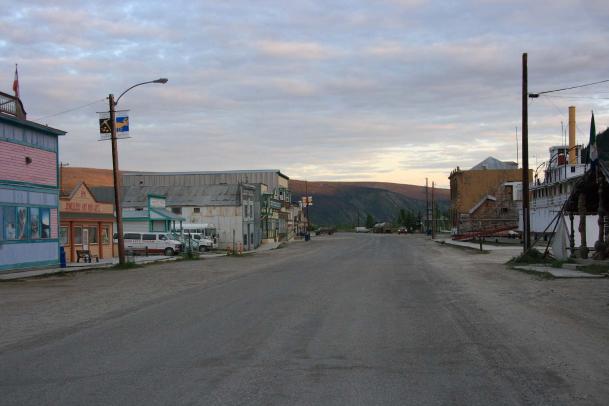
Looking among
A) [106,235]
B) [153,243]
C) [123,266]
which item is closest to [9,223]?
[123,266]

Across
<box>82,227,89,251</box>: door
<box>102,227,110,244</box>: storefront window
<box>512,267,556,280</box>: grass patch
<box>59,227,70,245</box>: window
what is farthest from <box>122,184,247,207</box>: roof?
<box>512,267,556,280</box>: grass patch

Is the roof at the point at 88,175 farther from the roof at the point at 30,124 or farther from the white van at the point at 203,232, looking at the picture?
the roof at the point at 30,124

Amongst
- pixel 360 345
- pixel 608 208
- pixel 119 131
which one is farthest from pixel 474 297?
pixel 119 131

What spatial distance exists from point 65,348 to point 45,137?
2318cm

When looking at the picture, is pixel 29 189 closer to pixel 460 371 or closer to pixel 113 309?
pixel 113 309

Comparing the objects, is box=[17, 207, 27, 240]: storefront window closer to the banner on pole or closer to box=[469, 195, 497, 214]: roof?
the banner on pole

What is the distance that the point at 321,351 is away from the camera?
358 inches

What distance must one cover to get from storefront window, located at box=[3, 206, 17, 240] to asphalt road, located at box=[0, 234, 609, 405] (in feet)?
41.4

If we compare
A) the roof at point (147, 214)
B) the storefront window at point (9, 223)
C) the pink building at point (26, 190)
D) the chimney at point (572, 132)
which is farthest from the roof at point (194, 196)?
the chimney at point (572, 132)

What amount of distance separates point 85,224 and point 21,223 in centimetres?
1009

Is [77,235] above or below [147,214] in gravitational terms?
below

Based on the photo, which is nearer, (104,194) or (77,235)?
(77,235)

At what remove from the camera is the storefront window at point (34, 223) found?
29.4m

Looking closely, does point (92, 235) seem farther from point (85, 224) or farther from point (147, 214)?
point (147, 214)
